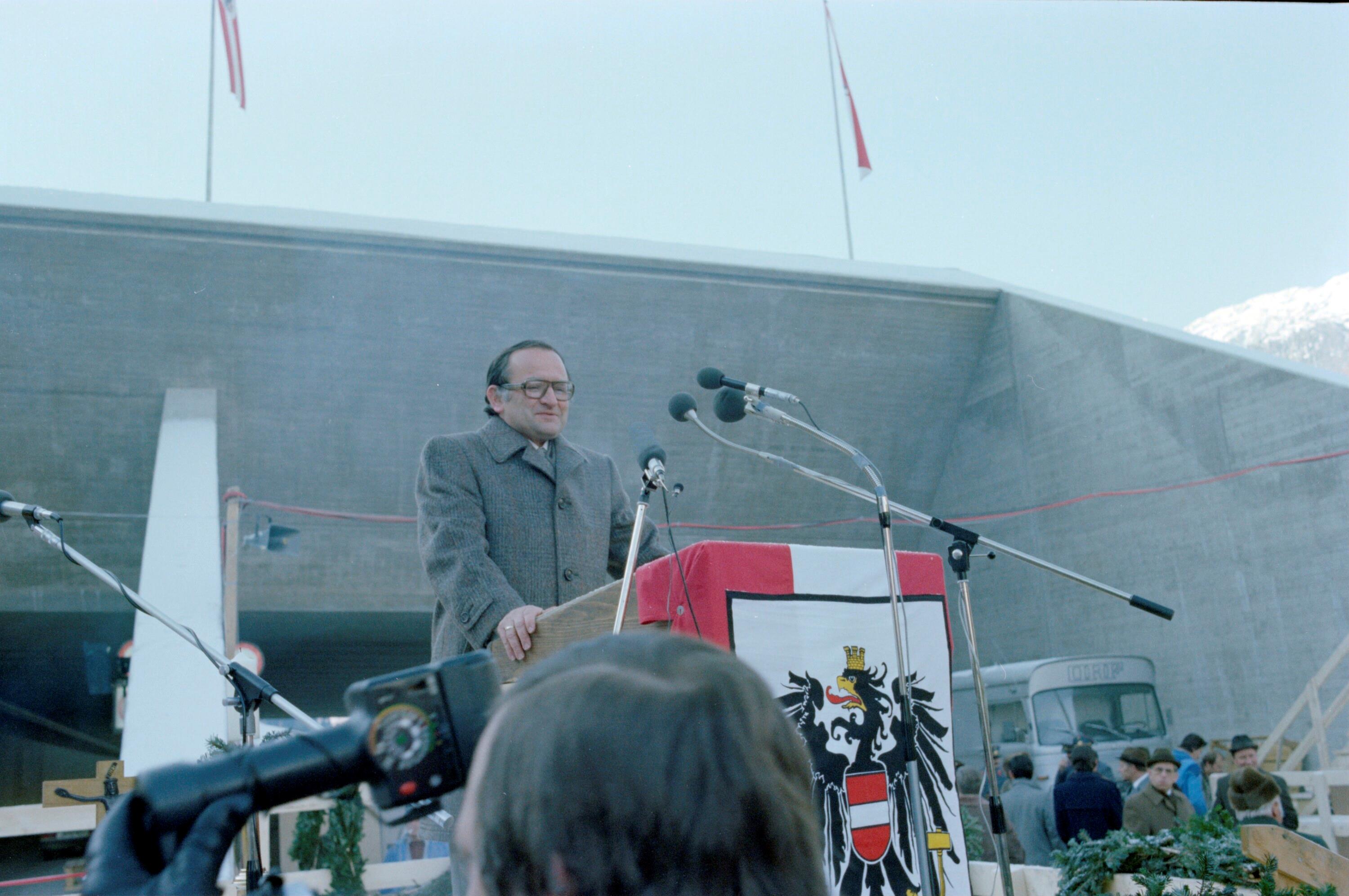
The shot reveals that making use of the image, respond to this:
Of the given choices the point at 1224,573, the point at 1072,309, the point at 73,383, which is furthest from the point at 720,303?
the point at 73,383

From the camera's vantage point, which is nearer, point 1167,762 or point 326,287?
point 1167,762

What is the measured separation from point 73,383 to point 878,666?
10110 millimetres

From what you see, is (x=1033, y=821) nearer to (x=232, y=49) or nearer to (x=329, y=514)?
(x=329, y=514)

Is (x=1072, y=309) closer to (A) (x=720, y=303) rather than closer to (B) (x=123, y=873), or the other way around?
(A) (x=720, y=303)

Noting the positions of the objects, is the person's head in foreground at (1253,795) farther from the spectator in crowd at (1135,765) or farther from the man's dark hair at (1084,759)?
the spectator in crowd at (1135,765)

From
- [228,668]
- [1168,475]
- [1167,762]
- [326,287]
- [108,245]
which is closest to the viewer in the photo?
[228,668]

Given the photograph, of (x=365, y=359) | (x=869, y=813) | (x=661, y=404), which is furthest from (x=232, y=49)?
(x=869, y=813)

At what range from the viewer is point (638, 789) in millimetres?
513

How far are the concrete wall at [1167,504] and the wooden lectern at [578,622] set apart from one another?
9.44m

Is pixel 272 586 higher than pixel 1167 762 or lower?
higher

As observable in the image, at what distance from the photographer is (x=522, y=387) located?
2393 mm

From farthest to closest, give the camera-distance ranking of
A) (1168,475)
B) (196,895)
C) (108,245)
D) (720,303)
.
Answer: (720,303) → (1168,475) → (108,245) → (196,895)

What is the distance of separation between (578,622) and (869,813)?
74 cm

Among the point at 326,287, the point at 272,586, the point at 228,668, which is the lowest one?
the point at 228,668
